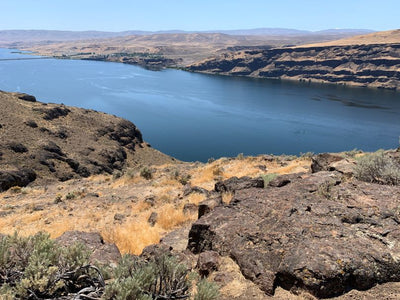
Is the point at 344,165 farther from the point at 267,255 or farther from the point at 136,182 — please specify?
the point at 136,182

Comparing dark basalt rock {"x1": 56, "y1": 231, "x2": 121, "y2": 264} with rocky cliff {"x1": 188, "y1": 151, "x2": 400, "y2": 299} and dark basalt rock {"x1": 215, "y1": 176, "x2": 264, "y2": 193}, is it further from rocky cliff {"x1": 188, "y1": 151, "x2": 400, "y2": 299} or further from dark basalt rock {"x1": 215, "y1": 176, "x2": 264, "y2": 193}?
dark basalt rock {"x1": 215, "y1": 176, "x2": 264, "y2": 193}

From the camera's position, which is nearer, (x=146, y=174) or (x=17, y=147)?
(x=146, y=174)

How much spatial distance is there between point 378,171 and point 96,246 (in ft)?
22.5

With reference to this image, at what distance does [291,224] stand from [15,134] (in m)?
38.5

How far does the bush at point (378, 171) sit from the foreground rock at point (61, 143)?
2548 cm

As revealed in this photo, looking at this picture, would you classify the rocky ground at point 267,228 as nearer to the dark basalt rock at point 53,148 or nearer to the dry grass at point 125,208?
the dry grass at point 125,208

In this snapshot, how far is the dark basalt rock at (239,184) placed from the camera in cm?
801

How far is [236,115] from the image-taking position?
82.2m

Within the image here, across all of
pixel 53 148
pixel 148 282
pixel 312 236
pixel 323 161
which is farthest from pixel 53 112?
pixel 312 236

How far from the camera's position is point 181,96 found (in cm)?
10619

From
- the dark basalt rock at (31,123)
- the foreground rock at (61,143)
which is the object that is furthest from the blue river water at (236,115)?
the dark basalt rock at (31,123)

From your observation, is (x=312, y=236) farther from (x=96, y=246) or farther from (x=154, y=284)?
(x=96, y=246)

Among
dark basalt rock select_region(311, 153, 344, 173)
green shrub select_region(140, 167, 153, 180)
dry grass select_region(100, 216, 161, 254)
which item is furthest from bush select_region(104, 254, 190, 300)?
green shrub select_region(140, 167, 153, 180)

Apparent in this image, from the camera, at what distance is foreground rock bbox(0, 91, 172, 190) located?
3059 centimetres
